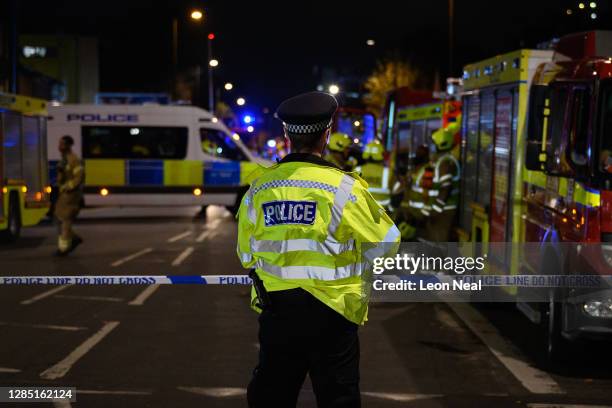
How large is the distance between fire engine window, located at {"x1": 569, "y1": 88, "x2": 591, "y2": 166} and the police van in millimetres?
15953

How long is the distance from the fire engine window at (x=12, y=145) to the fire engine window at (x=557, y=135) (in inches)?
467

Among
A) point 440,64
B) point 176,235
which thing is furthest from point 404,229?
point 440,64

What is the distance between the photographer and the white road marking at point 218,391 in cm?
671

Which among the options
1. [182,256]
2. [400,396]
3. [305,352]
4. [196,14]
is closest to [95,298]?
[182,256]

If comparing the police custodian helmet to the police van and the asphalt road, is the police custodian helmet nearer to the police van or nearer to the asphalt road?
the asphalt road

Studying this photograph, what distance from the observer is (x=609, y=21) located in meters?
10.3

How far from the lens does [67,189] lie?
14789 mm

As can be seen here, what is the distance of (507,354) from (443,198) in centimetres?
384

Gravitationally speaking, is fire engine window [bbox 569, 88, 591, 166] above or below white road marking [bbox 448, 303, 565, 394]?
above

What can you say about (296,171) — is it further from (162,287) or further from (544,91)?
(162,287)

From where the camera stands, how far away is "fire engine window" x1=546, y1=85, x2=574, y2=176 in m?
7.69

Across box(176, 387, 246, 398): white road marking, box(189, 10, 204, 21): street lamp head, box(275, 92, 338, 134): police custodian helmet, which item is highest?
box(189, 10, 204, 21): street lamp head

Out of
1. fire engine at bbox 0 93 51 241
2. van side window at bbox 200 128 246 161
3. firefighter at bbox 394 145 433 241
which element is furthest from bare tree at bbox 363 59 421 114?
firefighter at bbox 394 145 433 241

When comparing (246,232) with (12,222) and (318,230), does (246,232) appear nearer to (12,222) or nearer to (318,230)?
(318,230)
